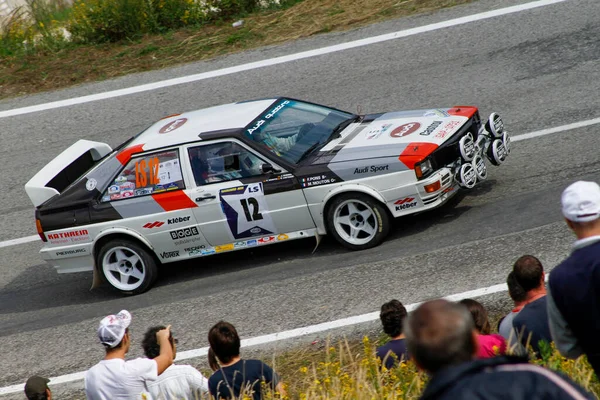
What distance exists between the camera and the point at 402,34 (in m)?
15.3

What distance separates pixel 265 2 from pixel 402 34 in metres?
3.55

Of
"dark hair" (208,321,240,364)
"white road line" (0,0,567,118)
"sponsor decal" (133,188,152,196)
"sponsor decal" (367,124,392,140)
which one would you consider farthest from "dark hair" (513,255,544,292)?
"white road line" (0,0,567,118)

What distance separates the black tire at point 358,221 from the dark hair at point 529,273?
11.8 feet

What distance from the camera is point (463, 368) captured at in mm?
2781

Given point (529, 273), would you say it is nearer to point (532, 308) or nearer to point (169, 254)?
point (532, 308)

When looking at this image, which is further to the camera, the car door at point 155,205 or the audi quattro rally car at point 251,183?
the car door at point 155,205

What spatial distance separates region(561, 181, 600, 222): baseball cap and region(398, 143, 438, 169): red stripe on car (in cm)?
508

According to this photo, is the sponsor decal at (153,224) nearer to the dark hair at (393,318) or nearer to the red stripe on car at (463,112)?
the red stripe on car at (463,112)

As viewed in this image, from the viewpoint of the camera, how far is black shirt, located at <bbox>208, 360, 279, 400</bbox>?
19.1ft

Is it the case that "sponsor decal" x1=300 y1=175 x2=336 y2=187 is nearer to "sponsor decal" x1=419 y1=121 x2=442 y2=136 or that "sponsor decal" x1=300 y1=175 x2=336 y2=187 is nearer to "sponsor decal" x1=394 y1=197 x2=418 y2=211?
"sponsor decal" x1=394 y1=197 x2=418 y2=211

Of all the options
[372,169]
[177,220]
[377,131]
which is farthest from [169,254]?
[377,131]

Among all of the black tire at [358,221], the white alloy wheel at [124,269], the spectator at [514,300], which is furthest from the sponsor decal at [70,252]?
the spectator at [514,300]

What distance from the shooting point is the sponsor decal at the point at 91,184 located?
405 inches

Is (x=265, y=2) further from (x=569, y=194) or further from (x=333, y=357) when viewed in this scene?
(x=569, y=194)
